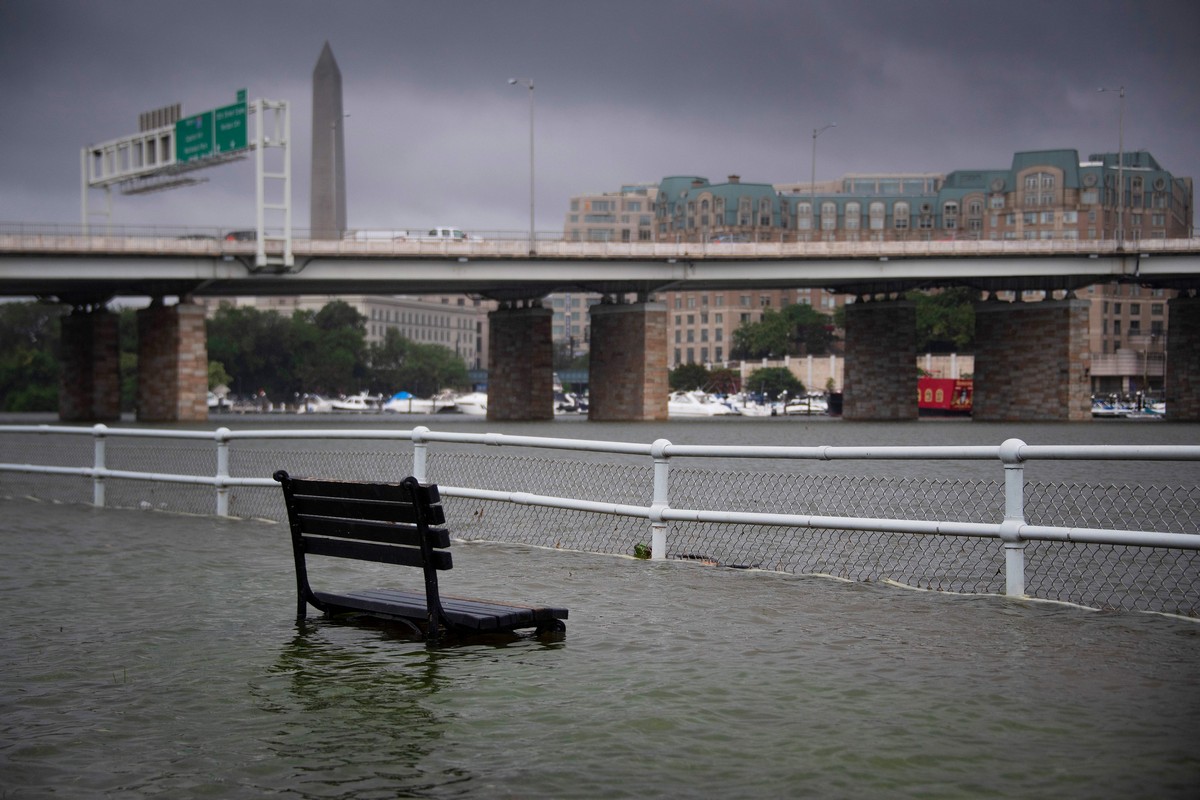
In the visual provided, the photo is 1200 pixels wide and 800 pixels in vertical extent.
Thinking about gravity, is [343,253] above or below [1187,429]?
above

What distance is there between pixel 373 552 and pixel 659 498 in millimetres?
4443

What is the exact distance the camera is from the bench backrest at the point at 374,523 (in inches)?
312

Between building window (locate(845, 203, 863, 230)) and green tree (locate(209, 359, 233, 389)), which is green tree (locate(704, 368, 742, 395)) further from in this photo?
green tree (locate(209, 359, 233, 389))

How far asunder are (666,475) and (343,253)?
6253cm

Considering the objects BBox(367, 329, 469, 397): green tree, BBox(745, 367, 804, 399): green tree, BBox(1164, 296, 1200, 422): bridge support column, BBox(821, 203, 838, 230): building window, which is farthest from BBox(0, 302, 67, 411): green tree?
BBox(821, 203, 838, 230): building window

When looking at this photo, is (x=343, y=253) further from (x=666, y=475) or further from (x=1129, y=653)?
(x=1129, y=653)

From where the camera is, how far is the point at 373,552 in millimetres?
8359

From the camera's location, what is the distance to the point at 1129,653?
26.8ft

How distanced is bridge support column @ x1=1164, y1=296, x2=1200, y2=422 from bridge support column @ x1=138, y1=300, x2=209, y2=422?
5995 centimetres

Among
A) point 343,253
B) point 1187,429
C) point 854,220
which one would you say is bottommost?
point 1187,429

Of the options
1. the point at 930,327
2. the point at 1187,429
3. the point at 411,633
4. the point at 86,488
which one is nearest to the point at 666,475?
the point at 411,633

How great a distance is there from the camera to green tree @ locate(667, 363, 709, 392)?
17062 centimetres

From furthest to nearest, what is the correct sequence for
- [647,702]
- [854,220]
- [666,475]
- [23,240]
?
[854,220] → [23,240] → [666,475] → [647,702]

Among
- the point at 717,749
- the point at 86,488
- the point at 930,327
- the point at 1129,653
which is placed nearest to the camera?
the point at 717,749
